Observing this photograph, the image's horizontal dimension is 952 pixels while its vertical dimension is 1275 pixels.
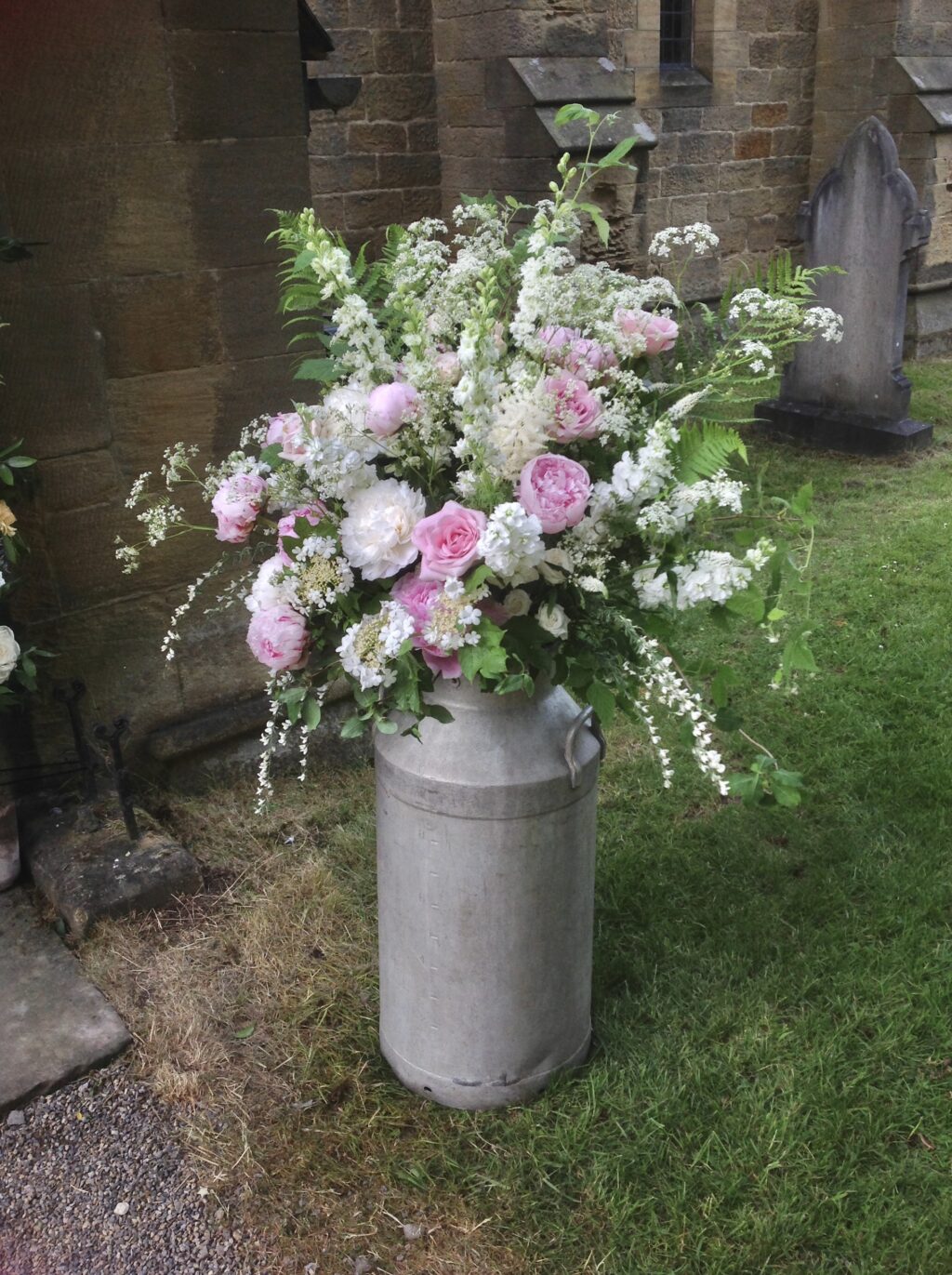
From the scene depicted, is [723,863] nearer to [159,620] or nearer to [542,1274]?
[542,1274]

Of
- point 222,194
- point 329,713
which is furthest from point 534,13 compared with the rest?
point 329,713

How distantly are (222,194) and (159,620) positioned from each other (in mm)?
1308

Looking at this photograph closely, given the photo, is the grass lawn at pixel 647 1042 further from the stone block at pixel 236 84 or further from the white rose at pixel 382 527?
the stone block at pixel 236 84

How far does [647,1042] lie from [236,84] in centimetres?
287

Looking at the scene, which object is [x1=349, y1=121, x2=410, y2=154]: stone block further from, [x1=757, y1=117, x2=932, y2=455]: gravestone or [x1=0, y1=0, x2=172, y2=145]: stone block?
[x1=0, y1=0, x2=172, y2=145]: stone block

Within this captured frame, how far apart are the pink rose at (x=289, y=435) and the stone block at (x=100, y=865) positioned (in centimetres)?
151

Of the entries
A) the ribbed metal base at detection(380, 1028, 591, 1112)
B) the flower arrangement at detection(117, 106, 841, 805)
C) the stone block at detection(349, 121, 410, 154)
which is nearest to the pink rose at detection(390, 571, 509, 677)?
the flower arrangement at detection(117, 106, 841, 805)

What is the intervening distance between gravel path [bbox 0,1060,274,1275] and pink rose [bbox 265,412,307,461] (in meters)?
1.50

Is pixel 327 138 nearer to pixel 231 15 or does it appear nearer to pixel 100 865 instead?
pixel 231 15

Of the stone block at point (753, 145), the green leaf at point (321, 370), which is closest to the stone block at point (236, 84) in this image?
the green leaf at point (321, 370)

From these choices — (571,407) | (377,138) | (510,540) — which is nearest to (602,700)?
(510,540)

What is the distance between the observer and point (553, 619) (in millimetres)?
2012

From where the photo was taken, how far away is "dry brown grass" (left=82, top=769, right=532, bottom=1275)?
2.27 meters

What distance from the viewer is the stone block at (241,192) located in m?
3.41
